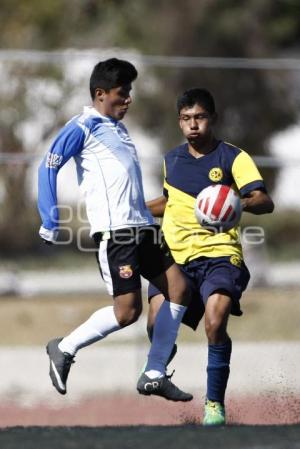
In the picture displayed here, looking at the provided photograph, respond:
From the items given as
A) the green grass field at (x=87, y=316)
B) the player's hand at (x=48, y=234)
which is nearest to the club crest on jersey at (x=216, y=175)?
the player's hand at (x=48, y=234)

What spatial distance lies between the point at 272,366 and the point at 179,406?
1.09 m

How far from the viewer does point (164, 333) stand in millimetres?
7531

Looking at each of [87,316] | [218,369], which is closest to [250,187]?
[218,369]

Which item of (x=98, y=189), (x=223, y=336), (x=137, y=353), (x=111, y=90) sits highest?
(x=111, y=90)

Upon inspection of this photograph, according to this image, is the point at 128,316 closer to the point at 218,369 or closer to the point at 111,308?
the point at 111,308

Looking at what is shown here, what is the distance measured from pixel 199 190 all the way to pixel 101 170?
1.84 feet

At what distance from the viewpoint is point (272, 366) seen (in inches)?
432

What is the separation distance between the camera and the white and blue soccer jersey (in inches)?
286

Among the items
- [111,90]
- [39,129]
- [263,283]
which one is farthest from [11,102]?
[111,90]

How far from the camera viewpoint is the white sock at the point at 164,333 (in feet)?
24.5

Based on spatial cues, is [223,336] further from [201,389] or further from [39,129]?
[39,129]

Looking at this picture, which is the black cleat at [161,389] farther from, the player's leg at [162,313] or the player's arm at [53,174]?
the player's arm at [53,174]

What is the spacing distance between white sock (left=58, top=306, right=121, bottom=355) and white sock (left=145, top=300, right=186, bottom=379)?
0.86 feet

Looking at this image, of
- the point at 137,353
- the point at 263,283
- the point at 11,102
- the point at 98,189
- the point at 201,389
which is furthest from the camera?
the point at 11,102
